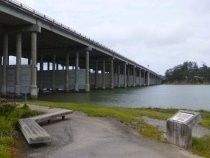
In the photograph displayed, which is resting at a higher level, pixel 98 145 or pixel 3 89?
pixel 3 89

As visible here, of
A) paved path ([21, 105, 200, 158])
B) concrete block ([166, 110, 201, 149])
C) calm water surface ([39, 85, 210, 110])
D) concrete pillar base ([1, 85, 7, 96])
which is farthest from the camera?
concrete pillar base ([1, 85, 7, 96])

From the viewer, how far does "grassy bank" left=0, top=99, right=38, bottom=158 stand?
9.85m

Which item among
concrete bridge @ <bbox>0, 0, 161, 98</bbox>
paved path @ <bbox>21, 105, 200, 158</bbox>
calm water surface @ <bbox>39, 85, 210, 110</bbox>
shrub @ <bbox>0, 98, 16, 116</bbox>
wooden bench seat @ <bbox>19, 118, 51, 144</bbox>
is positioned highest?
concrete bridge @ <bbox>0, 0, 161, 98</bbox>

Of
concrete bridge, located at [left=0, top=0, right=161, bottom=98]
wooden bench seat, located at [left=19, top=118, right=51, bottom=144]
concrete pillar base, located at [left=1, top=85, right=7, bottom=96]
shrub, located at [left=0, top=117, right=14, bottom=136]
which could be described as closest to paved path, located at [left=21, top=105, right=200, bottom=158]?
wooden bench seat, located at [left=19, top=118, right=51, bottom=144]

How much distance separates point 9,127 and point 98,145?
3.07 metres

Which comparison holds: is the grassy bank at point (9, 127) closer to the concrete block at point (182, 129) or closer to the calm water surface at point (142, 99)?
the concrete block at point (182, 129)

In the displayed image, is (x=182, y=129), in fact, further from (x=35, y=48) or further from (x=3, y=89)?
(x=3, y=89)

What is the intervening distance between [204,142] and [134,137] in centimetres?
235

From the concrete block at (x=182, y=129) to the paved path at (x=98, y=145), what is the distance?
0.33m

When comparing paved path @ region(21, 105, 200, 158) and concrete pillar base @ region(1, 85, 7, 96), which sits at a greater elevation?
concrete pillar base @ region(1, 85, 7, 96)

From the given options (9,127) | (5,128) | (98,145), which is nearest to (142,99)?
(9,127)

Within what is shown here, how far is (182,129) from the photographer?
11.7 meters

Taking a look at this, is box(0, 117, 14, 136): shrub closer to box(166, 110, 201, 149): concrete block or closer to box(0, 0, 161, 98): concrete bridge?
box(166, 110, 201, 149): concrete block

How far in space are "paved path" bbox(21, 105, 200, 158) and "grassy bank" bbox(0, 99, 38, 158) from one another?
422 mm
